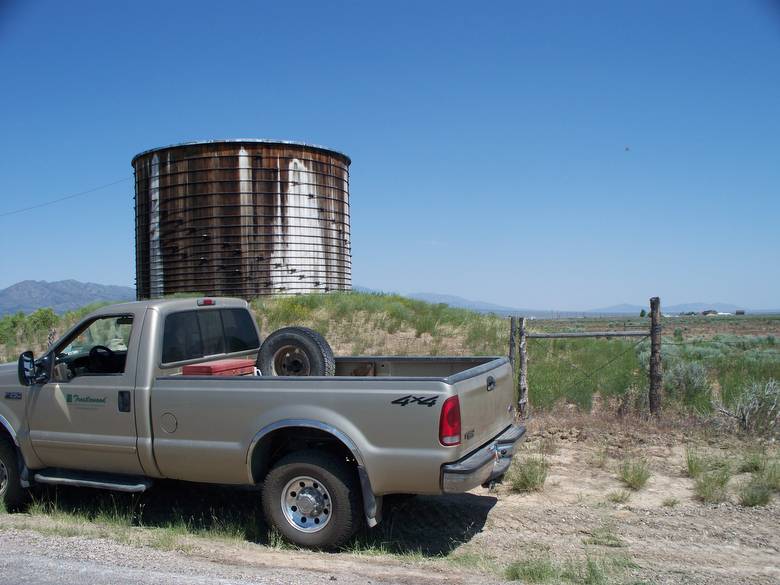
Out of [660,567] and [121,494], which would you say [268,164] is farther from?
[660,567]

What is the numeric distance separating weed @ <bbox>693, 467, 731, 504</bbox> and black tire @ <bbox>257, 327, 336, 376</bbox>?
3.87 m

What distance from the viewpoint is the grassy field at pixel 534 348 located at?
1178 centimetres

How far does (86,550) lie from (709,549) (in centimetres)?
507

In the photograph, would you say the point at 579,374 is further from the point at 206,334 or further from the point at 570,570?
the point at 570,570

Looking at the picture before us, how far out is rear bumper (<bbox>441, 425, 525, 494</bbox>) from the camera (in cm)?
534

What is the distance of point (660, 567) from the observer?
548 cm

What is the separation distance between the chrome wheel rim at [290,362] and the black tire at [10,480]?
2711 millimetres

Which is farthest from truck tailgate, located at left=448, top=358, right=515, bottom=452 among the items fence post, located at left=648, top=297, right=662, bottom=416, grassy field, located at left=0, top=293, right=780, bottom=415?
grassy field, located at left=0, top=293, right=780, bottom=415

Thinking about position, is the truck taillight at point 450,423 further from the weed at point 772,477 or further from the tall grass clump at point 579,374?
the tall grass clump at point 579,374

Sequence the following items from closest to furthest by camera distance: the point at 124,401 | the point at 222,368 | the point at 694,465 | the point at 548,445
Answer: the point at 124,401
the point at 222,368
the point at 694,465
the point at 548,445

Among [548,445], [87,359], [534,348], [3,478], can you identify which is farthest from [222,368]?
[534,348]

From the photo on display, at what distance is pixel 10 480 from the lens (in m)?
7.08

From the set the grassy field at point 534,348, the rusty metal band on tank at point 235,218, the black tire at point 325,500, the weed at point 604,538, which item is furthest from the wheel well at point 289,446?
the rusty metal band on tank at point 235,218

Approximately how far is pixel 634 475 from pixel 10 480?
6.34 m
